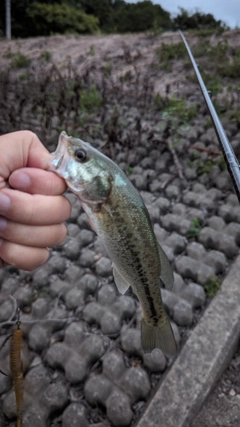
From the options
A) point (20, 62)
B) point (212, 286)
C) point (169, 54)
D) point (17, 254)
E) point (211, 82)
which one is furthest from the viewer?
point (20, 62)

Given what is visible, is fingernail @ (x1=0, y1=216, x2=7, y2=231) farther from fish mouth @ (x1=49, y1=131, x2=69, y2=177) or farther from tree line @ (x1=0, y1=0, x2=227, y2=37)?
tree line @ (x1=0, y1=0, x2=227, y2=37)

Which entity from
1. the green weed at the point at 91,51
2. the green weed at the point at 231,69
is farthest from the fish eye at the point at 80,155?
the green weed at the point at 91,51

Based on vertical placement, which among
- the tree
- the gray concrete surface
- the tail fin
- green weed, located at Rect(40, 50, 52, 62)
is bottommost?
the gray concrete surface

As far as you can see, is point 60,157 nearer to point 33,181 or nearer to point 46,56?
point 33,181

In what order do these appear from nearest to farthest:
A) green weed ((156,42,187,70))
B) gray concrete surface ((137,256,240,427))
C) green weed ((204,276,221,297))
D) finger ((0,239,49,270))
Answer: finger ((0,239,49,270))
gray concrete surface ((137,256,240,427))
green weed ((204,276,221,297))
green weed ((156,42,187,70))

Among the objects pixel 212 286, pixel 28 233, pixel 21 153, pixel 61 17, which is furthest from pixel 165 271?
pixel 61 17

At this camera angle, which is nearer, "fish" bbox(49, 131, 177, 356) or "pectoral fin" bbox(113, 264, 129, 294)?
"fish" bbox(49, 131, 177, 356)

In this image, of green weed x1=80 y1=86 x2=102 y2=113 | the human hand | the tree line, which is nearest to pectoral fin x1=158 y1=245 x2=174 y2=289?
the human hand

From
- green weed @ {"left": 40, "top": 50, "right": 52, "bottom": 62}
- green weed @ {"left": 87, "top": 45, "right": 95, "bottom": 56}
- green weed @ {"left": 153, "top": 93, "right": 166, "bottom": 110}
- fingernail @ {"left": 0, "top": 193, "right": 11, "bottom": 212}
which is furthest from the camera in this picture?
green weed @ {"left": 40, "top": 50, "right": 52, "bottom": 62}
